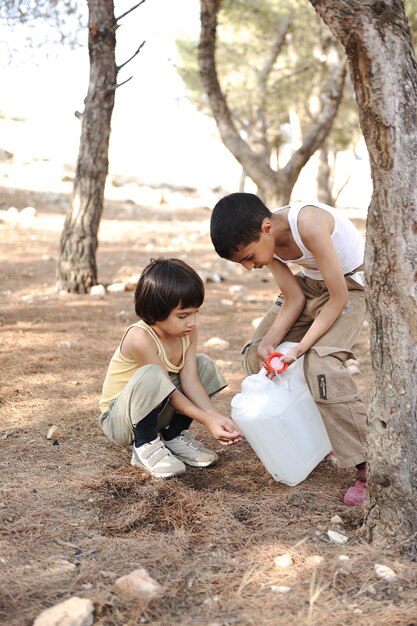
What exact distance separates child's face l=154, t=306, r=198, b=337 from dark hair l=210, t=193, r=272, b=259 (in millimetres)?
300

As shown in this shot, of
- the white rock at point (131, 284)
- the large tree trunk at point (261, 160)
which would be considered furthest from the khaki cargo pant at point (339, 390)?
the large tree trunk at point (261, 160)

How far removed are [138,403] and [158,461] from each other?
11.0 inches

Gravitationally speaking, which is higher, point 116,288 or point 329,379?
point 329,379

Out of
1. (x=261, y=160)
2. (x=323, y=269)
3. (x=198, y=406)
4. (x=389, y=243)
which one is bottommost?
(x=198, y=406)

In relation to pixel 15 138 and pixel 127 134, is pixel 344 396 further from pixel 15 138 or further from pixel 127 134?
pixel 127 134

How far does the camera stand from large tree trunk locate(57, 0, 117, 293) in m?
6.84

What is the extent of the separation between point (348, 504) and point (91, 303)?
14.7 ft

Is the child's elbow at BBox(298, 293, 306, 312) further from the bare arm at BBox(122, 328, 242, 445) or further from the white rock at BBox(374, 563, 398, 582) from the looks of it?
the white rock at BBox(374, 563, 398, 582)

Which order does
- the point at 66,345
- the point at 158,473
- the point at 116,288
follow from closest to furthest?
the point at 158,473 → the point at 66,345 → the point at 116,288

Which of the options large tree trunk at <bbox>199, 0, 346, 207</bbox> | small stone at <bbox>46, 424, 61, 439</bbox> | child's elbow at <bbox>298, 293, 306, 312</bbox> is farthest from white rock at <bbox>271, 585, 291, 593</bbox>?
large tree trunk at <bbox>199, 0, 346, 207</bbox>

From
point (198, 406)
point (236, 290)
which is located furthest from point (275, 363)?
point (236, 290)

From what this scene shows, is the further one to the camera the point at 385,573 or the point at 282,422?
the point at 282,422

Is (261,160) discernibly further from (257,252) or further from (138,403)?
(138,403)

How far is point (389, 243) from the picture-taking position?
7.53 ft
